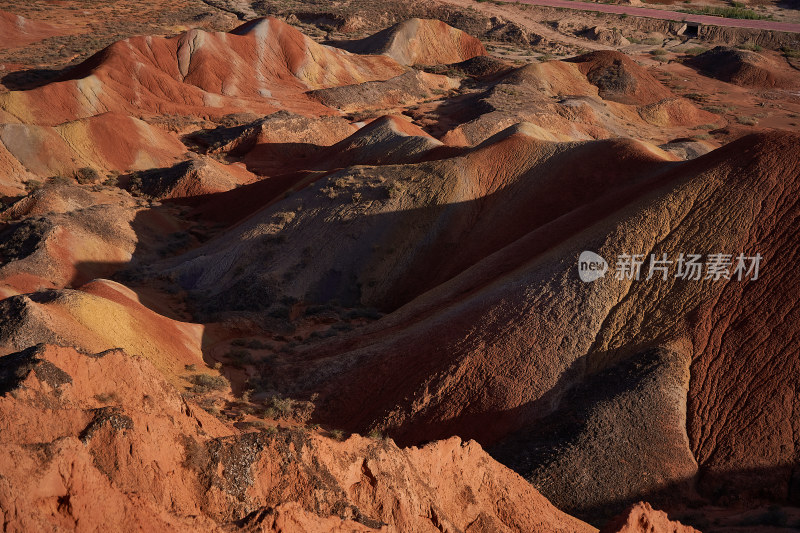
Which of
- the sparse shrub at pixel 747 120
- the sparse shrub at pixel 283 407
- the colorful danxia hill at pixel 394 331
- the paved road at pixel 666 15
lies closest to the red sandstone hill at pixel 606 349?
the colorful danxia hill at pixel 394 331

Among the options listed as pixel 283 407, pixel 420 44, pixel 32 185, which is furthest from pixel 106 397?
pixel 420 44

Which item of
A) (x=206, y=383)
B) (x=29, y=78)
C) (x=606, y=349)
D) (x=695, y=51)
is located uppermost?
(x=606, y=349)

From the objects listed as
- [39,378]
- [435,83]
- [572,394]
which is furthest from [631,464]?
[435,83]

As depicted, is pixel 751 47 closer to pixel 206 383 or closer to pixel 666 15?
pixel 666 15

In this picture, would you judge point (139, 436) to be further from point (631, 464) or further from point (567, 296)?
point (567, 296)

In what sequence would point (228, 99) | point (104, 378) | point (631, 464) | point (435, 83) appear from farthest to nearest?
point (435, 83) → point (228, 99) → point (631, 464) → point (104, 378)

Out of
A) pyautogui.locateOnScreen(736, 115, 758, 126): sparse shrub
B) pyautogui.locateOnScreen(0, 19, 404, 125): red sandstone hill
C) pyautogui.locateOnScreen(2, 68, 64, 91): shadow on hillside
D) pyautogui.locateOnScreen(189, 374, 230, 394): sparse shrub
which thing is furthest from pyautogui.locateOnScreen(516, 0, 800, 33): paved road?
pyautogui.locateOnScreen(189, 374, 230, 394): sparse shrub
